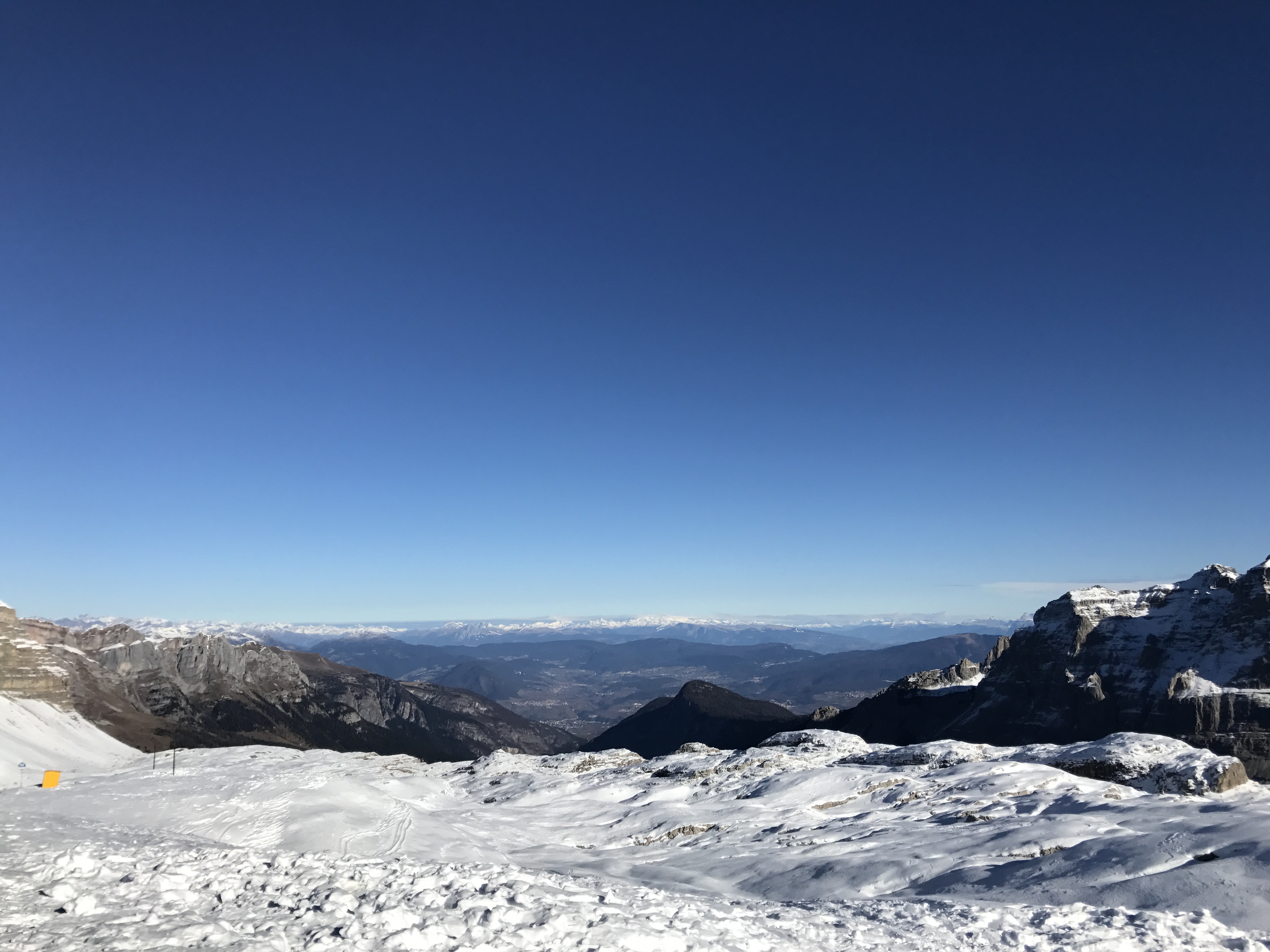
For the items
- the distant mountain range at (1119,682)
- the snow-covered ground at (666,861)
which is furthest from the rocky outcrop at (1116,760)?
the distant mountain range at (1119,682)

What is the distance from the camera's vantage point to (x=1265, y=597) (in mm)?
141875

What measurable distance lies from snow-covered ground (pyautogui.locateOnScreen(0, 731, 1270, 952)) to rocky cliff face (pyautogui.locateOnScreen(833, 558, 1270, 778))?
87.6m

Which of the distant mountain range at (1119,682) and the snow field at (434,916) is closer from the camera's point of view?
the snow field at (434,916)

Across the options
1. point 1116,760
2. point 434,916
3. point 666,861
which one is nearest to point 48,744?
point 666,861

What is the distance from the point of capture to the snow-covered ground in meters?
16.0

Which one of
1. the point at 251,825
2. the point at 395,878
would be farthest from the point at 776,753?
the point at 395,878

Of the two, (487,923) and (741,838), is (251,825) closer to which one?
(741,838)

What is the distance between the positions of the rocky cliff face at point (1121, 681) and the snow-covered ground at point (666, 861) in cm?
8765

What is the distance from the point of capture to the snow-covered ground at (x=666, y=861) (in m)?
16.0

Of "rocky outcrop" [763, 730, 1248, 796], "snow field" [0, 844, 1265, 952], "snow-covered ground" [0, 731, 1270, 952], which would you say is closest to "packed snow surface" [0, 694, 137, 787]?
"snow-covered ground" [0, 731, 1270, 952]

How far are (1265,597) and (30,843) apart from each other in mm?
197869

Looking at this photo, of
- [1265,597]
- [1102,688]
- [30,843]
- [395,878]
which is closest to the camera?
[395,878]

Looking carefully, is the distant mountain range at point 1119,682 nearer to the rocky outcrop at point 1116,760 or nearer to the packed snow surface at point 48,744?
the rocky outcrop at point 1116,760

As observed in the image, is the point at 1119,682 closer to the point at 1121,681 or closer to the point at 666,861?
the point at 1121,681
